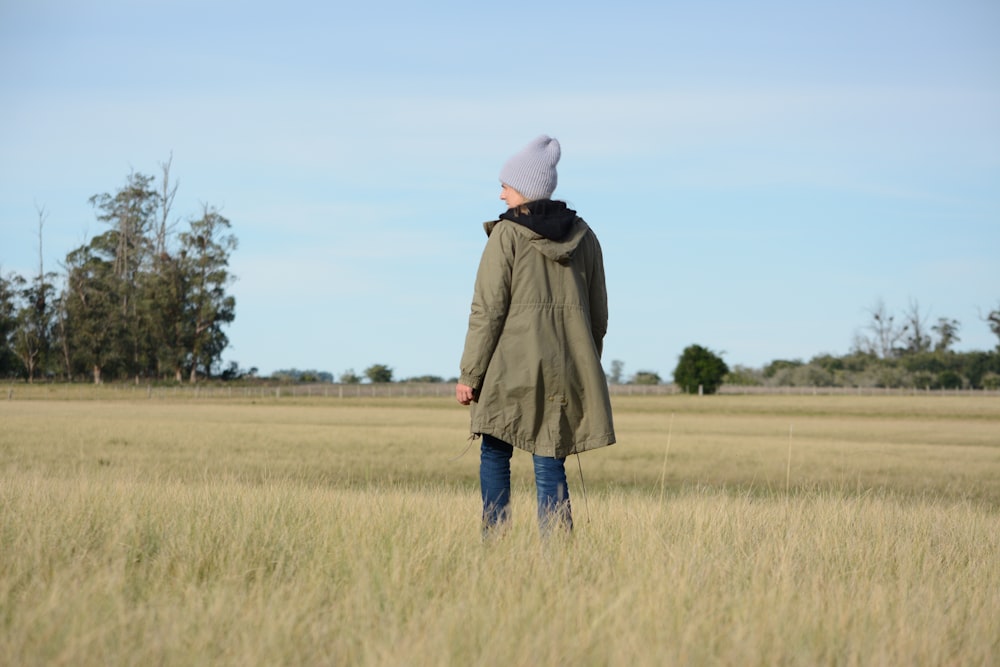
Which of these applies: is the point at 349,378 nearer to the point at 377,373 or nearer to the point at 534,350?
the point at 377,373

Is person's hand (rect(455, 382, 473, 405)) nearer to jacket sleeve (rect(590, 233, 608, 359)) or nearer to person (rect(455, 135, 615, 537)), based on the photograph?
person (rect(455, 135, 615, 537))

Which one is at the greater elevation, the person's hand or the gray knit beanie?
the gray knit beanie

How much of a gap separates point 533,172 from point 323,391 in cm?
6830

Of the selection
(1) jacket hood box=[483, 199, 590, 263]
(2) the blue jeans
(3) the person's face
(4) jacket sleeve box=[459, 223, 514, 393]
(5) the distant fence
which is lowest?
(5) the distant fence

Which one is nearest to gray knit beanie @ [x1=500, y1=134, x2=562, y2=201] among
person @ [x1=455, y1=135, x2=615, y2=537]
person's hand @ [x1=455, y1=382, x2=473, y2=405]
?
person @ [x1=455, y1=135, x2=615, y2=537]

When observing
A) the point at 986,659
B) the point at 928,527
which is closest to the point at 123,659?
the point at 986,659

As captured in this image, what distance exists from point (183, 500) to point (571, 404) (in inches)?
102

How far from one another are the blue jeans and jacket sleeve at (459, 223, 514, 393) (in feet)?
1.19

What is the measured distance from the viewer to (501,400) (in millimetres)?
4961

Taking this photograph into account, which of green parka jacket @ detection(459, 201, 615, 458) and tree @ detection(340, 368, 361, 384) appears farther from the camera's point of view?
tree @ detection(340, 368, 361, 384)

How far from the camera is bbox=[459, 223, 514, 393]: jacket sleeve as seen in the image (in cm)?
495

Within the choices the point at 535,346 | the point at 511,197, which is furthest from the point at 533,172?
the point at 535,346

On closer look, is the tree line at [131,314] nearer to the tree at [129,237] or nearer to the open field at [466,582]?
the tree at [129,237]

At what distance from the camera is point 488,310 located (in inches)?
196
